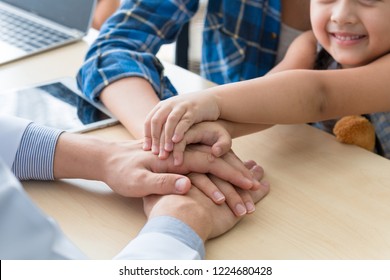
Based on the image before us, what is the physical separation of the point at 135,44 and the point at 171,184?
17.8 inches

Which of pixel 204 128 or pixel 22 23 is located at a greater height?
pixel 204 128

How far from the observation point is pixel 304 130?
43.5 inches

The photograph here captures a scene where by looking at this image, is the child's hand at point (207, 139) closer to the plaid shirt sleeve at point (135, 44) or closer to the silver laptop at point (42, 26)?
the plaid shirt sleeve at point (135, 44)

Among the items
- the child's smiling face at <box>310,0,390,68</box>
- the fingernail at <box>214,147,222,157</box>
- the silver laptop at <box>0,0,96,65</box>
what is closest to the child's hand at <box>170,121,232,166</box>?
the fingernail at <box>214,147,222,157</box>

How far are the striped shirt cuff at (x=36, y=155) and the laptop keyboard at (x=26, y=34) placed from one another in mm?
460

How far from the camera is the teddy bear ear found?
1.05m

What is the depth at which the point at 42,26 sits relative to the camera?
4.91 feet

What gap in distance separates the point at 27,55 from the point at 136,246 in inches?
28.2

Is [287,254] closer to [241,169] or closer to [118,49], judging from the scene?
[241,169]

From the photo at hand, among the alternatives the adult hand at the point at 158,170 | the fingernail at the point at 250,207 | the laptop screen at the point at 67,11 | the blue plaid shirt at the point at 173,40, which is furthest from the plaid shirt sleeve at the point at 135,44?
the fingernail at the point at 250,207

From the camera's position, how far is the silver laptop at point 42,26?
1.40 metres

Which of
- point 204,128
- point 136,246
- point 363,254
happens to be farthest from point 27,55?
point 363,254

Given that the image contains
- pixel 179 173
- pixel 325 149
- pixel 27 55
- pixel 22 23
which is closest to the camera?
pixel 179 173

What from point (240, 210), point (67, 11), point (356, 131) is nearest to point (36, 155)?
point (240, 210)
